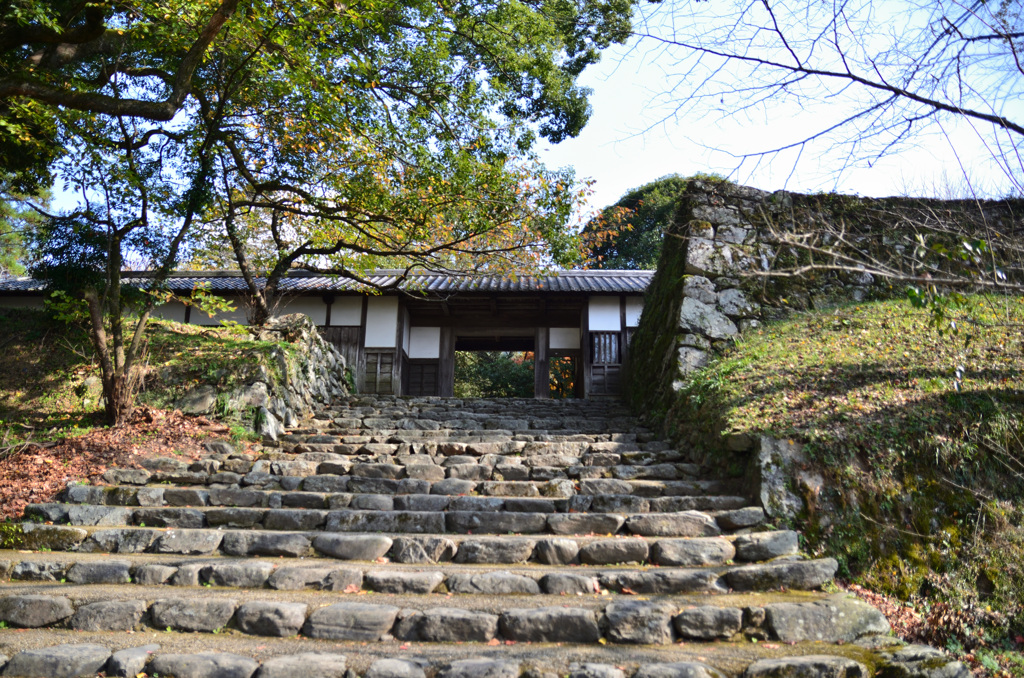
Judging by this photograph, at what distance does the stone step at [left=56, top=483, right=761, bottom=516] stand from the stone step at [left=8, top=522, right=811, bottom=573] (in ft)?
1.48

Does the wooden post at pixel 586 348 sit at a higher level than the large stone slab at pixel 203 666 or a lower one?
higher

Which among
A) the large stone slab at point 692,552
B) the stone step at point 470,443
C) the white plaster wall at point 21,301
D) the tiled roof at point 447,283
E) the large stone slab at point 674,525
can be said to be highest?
the tiled roof at point 447,283

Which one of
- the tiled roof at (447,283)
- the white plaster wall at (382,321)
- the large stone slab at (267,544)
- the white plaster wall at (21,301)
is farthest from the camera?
the white plaster wall at (21,301)

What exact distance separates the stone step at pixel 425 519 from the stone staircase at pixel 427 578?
0.02 metres

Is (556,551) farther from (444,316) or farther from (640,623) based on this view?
(444,316)

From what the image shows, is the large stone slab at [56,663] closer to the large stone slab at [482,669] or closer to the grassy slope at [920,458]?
the large stone slab at [482,669]

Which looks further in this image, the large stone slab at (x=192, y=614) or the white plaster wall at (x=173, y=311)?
the white plaster wall at (x=173, y=311)

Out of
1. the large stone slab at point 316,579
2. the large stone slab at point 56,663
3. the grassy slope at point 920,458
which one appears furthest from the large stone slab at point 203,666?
the grassy slope at point 920,458

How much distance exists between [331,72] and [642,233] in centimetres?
1458

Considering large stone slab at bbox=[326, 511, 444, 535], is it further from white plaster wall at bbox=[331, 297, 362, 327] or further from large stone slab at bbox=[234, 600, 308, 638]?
white plaster wall at bbox=[331, 297, 362, 327]

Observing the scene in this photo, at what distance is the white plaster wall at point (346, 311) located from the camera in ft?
47.2

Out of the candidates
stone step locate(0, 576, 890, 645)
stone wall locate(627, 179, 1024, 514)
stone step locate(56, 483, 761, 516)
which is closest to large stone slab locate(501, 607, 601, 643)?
stone step locate(0, 576, 890, 645)

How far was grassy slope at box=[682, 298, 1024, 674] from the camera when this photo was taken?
4238 mm

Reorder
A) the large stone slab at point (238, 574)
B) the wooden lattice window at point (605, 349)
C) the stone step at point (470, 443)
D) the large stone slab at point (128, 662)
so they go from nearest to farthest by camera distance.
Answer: the large stone slab at point (128, 662) < the large stone slab at point (238, 574) < the stone step at point (470, 443) < the wooden lattice window at point (605, 349)
